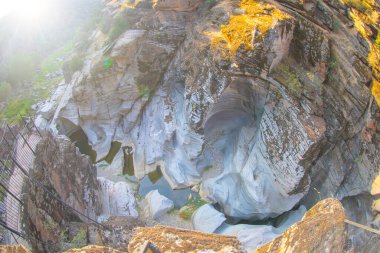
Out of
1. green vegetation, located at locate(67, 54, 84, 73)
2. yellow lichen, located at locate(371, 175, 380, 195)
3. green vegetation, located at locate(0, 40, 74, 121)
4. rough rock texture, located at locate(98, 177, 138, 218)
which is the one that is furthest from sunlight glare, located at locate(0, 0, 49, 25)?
yellow lichen, located at locate(371, 175, 380, 195)

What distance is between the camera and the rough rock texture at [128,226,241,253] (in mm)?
4711

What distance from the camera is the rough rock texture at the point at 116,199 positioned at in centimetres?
1706

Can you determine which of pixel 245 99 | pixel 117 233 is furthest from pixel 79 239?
pixel 245 99

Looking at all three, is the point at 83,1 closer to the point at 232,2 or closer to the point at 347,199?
the point at 232,2

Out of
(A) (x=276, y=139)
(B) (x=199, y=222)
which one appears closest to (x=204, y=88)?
(A) (x=276, y=139)

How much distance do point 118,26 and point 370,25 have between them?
1395 centimetres

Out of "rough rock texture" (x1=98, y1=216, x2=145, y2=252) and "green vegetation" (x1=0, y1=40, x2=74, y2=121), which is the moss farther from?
"green vegetation" (x1=0, y1=40, x2=74, y2=121)

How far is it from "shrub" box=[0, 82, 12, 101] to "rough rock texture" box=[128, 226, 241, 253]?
2551cm

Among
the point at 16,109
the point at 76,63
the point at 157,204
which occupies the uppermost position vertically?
the point at 76,63

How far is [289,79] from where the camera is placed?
14844mm

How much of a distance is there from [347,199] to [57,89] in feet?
69.1

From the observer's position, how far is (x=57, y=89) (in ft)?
82.7

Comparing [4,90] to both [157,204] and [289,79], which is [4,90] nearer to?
[157,204]

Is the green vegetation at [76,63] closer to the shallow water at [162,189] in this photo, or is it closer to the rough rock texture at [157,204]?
the shallow water at [162,189]
